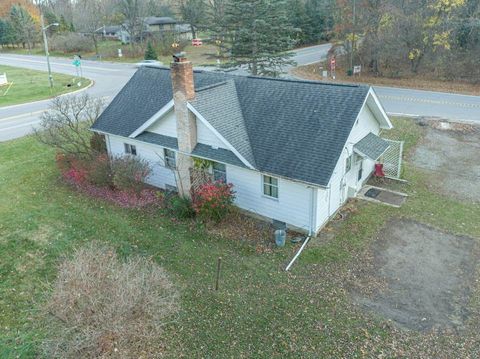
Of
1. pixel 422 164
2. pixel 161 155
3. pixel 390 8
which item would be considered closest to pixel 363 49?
pixel 390 8

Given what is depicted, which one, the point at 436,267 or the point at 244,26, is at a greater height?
the point at 244,26

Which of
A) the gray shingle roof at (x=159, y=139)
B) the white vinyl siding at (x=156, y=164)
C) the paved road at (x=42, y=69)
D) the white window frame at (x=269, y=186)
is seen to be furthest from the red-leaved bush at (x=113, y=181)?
the paved road at (x=42, y=69)

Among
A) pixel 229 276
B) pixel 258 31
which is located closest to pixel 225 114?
pixel 229 276

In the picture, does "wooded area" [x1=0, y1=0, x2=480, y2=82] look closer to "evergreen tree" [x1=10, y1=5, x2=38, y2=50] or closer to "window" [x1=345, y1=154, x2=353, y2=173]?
"window" [x1=345, y1=154, x2=353, y2=173]

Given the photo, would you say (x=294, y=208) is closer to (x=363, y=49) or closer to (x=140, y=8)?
(x=363, y=49)

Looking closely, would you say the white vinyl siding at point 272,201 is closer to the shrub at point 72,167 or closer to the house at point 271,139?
the house at point 271,139

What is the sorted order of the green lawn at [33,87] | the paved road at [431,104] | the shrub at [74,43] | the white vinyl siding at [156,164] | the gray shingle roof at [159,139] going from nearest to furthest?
the gray shingle roof at [159,139] < the white vinyl siding at [156,164] < the paved road at [431,104] < the green lawn at [33,87] < the shrub at [74,43]

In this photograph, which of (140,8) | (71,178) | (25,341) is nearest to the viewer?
(25,341)
